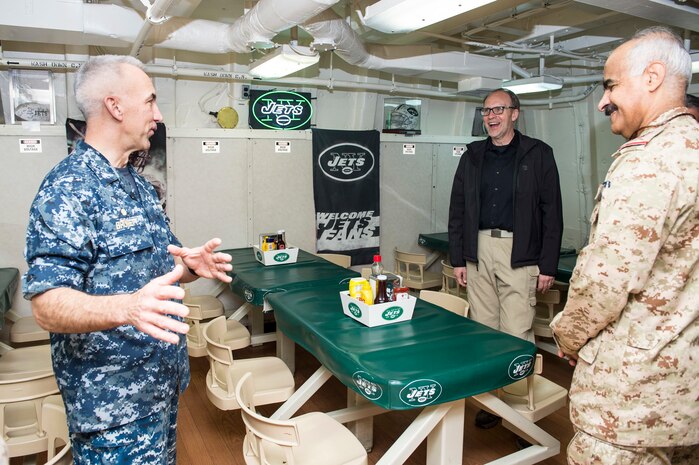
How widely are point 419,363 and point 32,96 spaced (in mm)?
3860

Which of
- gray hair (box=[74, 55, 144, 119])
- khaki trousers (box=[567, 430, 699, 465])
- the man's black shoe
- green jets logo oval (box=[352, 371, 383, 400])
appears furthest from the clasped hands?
the man's black shoe

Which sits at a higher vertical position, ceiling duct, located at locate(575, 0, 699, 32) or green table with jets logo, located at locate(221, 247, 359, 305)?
ceiling duct, located at locate(575, 0, 699, 32)

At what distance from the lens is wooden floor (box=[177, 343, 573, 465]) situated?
9.37 ft

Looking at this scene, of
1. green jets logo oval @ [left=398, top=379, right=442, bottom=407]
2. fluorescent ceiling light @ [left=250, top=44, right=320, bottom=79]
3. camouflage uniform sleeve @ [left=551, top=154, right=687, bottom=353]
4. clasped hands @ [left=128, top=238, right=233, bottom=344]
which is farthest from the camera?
fluorescent ceiling light @ [left=250, top=44, right=320, bottom=79]

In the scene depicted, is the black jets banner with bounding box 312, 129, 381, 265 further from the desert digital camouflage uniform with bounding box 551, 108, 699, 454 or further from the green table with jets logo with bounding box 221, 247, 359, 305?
the desert digital camouflage uniform with bounding box 551, 108, 699, 454

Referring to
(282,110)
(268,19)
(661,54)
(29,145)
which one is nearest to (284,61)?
(268,19)

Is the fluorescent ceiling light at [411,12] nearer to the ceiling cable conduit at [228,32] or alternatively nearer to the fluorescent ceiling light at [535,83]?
the ceiling cable conduit at [228,32]

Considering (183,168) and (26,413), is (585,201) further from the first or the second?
(26,413)

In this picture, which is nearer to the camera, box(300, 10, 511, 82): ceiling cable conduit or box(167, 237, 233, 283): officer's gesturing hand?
box(167, 237, 233, 283): officer's gesturing hand

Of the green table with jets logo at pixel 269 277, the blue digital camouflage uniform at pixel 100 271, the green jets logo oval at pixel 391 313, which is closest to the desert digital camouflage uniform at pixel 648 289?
the green jets logo oval at pixel 391 313

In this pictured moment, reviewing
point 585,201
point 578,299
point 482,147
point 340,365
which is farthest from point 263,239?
point 585,201

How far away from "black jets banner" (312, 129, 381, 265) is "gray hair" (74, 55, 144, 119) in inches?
136

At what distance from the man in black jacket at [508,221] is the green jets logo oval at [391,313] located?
100cm

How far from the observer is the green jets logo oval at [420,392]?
1.83m
